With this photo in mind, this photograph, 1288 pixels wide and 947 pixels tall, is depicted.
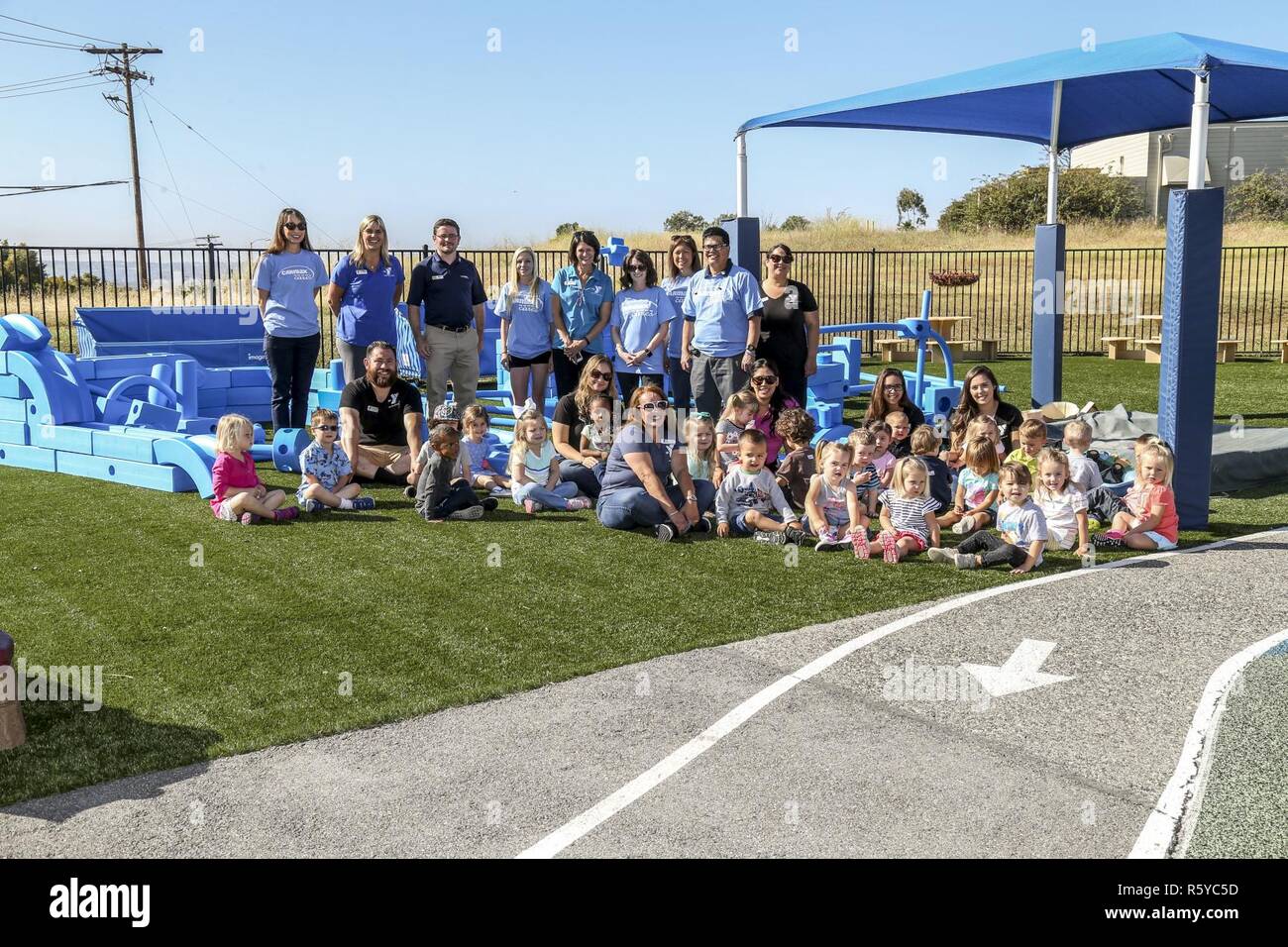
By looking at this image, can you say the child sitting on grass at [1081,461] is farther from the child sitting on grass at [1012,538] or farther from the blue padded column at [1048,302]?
the blue padded column at [1048,302]

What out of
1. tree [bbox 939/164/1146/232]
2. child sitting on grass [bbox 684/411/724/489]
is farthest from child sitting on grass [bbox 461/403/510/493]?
tree [bbox 939/164/1146/232]

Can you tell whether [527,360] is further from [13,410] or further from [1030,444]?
[13,410]

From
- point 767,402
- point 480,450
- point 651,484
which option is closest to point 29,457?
point 480,450

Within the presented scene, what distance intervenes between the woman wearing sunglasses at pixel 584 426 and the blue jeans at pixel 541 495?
0.22 metres

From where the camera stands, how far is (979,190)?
5409 cm

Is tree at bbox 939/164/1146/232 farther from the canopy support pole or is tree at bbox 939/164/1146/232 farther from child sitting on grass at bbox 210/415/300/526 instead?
child sitting on grass at bbox 210/415/300/526

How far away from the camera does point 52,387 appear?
11.4 m

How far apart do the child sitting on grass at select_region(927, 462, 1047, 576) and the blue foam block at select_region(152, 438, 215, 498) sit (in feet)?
18.4

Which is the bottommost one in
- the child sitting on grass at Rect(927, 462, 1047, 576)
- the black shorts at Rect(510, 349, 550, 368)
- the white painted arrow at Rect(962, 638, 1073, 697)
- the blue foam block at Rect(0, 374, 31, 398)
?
the white painted arrow at Rect(962, 638, 1073, 697)

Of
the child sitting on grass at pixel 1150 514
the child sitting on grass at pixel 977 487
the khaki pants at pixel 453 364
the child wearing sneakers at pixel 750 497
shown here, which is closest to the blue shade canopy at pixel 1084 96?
the child sitting on grass at pixel 1150 514

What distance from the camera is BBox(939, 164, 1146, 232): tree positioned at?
50.8m

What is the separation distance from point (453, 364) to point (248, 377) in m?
4.88

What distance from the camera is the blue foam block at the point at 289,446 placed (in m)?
10.7
